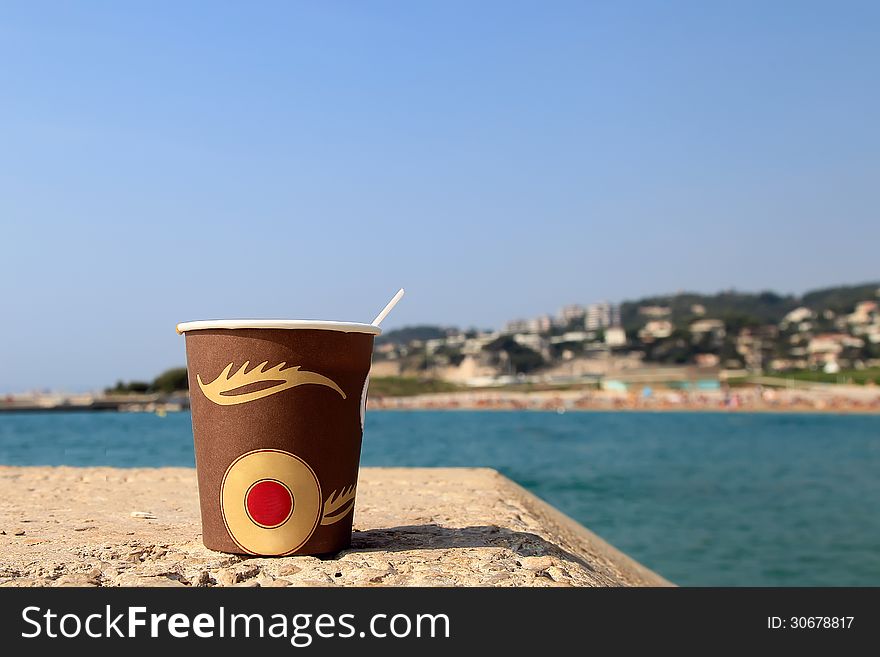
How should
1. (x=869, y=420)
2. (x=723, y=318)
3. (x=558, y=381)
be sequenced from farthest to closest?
1. (x=723, y=318)
2. (x=558, y=381)
3. (x=869, y=420)

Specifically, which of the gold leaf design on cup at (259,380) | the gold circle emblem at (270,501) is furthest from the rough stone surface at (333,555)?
the gold leaf design on cup at (259,380)

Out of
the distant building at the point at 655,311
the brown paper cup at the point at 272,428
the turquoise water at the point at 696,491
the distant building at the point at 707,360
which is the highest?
the distant building at the point at 655,311

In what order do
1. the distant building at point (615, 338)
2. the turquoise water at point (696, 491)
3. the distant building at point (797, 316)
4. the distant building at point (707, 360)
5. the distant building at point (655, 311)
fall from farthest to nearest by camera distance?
the distant building at point (655, 311)
the distant building at point (797, 316)
the distant building at point (615, 338)
the distant building at point (707, 360)
the turquoise water at point (696, 491)

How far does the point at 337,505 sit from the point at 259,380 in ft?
2.46

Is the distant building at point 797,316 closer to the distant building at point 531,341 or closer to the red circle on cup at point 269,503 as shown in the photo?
the distant building at point 531,341

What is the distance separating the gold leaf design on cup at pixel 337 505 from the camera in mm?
4145

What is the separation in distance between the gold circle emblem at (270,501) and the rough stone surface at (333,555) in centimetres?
10

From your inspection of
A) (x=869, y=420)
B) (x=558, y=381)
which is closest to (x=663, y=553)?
(x=869, y=420)

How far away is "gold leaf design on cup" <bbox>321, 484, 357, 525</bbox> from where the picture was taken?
4.14 m

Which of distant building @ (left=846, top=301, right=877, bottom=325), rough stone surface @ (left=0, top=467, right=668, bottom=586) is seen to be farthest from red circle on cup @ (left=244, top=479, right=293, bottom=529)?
distant building @ (left=846, top=301, right=877, bottom=325)

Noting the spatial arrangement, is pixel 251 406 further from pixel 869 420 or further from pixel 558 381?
pixel 558 381

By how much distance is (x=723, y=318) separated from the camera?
13500 centimetres

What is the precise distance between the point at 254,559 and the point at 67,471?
223 inches

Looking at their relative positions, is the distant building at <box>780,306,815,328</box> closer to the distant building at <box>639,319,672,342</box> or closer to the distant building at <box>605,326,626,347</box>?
the distant building at <box>639,319,672,342</box>
